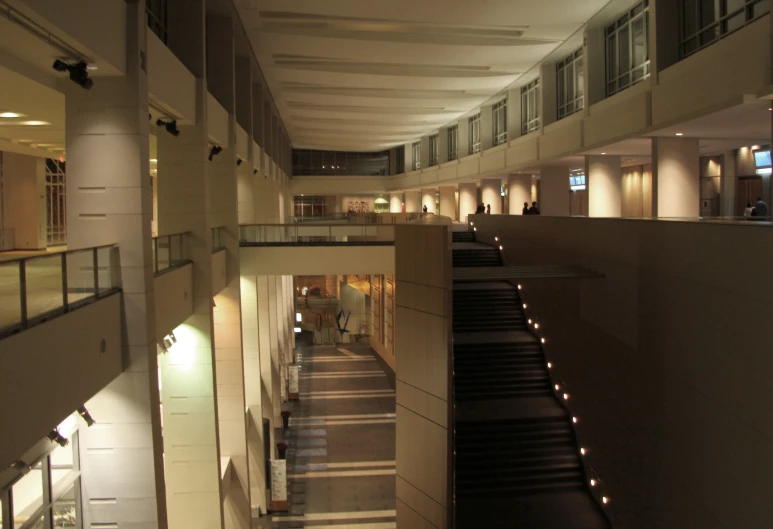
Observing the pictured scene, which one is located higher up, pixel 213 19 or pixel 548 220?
pixel 213 19

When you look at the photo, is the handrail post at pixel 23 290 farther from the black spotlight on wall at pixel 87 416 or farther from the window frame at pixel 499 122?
the window frame at pixel 499 122

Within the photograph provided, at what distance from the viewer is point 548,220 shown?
46.2 feet

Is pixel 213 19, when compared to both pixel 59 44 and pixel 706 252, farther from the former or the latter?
pixel 706 252

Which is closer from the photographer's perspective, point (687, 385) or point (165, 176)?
point (687, 385)

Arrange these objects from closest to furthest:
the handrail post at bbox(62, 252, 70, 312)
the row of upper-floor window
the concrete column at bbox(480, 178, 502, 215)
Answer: the handrail post at bbox(62, 252, 70, 312) → the row of upper-floor window → the concrete column at bbox(480, 178, 502, 215)

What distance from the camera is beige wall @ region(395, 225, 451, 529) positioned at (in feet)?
30.9

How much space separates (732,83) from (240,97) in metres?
12.6

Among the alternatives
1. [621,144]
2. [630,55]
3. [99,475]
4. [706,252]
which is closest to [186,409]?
[99,475]

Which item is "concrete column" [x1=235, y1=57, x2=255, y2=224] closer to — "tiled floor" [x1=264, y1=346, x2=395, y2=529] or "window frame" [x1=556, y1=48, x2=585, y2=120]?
"tiled floor" [x1=264, y1=346, x2=395, y2=529]

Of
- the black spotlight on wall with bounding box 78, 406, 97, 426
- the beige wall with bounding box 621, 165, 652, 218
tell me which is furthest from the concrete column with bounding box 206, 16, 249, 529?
the beige wall with bounding box 621, 165, 652, 218

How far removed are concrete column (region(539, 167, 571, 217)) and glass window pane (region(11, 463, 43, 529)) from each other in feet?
56.1

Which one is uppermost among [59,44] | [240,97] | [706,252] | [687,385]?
[240,97]

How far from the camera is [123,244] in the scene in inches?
280

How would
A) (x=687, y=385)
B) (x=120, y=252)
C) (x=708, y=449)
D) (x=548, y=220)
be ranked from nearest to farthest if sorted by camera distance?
1. (x=120, y=252)
2. (x=708, y=449)
3. (x=687, y=385)
4. (x=548, y=220)
